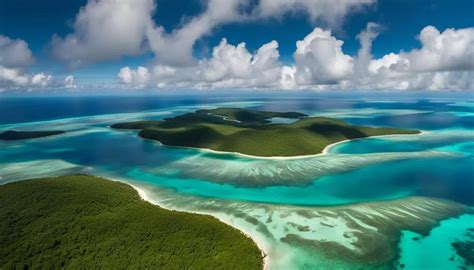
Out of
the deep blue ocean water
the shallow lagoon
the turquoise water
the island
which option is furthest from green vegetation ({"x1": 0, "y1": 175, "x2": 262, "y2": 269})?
the island

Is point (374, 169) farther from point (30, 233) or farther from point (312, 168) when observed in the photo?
point (30, 233)

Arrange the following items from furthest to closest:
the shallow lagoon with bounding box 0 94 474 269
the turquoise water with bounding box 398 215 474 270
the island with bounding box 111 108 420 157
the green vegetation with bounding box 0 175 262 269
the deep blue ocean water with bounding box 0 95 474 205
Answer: the island with bounding box 111 108 420 157 < the deep blue ocean water with bounding box 0 95 474 205 < the shallow lagoon with bounding box 0 94 474 269 < the turquoise water with bounding box 398 215 474 270 < the green vegetation with bounding box 0 175 262 269

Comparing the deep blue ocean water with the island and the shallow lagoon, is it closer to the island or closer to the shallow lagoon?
the shallow lagoon

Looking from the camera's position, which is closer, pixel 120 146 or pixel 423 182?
pixel 423 182

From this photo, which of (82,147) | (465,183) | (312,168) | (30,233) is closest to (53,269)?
(30,233)

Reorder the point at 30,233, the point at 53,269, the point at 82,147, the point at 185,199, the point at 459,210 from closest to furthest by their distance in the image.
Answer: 1. the point at 53,269
2. the point at 30,233
3. the point at 459,210
4. the point at 185,199
5. the point at 82,147

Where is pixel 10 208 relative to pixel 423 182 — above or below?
above

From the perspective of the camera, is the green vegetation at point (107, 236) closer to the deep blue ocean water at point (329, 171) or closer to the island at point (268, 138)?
the deep blue ocean water at point (329, 171)

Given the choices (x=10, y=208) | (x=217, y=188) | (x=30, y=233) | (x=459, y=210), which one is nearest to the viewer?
(x=30, y=233)

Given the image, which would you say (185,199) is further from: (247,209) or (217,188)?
(247,209)
